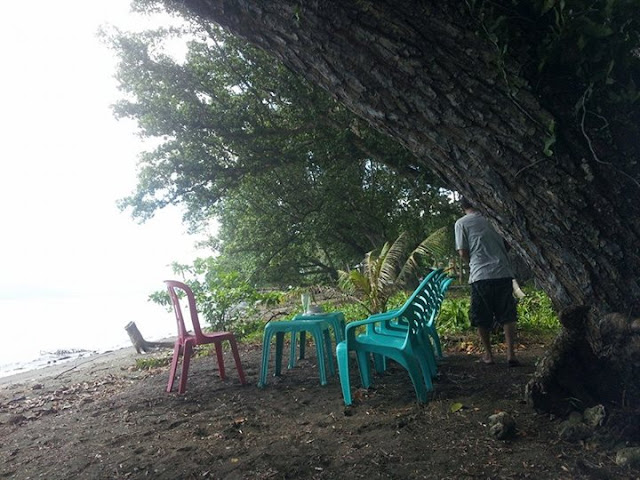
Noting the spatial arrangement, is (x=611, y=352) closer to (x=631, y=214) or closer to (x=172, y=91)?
(x=631, y=214)

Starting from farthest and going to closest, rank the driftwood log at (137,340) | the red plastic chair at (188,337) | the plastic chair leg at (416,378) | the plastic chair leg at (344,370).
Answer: the driftwood log at (137,340)
the red plastic chair at (188,337)
the plastic chair leg at (344,370)
the plastic chair leg at (416,378)

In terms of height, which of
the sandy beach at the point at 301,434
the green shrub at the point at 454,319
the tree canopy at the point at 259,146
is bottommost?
the sandy beach at the point at 301,434

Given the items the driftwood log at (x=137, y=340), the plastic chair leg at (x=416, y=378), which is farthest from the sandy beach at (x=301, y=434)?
the driftwood log at (x=137, y=340)

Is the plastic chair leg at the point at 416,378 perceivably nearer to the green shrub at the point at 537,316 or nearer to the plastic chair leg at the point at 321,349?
the plastic chair leg at the point at 321,349

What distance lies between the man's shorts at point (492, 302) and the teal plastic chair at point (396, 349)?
927 mm

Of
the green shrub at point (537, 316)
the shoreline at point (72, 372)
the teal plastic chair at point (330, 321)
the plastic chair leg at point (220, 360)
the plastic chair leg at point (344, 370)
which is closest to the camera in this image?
the plastic chair leg at point (344, 370)

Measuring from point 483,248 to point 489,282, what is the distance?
13.6 inches

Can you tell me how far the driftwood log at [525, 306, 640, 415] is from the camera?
89.7 inches

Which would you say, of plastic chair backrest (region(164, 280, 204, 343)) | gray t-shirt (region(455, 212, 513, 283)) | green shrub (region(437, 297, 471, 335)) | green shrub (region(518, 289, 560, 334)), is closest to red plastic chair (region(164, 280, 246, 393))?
plastic chair backrest (region(164, 280, 204, 343))

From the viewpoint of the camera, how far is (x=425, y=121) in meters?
2.40

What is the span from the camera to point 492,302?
456cm

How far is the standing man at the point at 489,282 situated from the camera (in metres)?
4.52

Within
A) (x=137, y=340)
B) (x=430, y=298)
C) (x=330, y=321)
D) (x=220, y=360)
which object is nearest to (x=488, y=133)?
(x=430, y=298)

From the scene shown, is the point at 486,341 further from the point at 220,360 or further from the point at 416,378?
the point at 220,360
